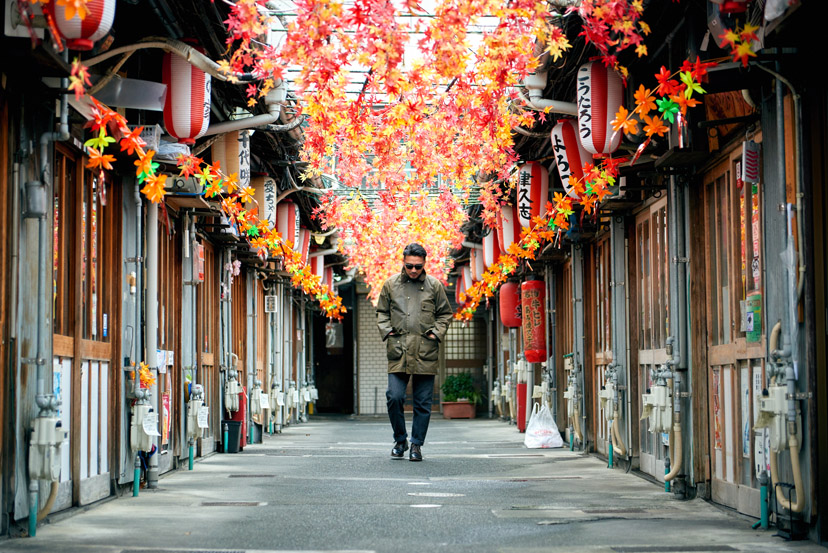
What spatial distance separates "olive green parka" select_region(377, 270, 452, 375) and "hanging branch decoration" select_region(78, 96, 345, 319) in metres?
1.73

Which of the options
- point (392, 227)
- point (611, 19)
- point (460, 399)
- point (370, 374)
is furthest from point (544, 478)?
point (370, 374)

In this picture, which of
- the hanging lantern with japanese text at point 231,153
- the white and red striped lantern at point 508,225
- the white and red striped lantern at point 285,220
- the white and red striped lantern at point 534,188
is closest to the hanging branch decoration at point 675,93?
the hanging lantern with japanese text at point 231,153

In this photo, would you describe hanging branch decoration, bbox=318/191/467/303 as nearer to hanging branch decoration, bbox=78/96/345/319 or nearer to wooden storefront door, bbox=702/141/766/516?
hanging branch decoration, bbox=78/96/345/319

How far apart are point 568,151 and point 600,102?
68.1 inches

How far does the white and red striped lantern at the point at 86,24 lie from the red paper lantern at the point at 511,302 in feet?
48.8

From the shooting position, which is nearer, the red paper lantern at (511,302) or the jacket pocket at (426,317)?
the jacket pocket at (426,317)

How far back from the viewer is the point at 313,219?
20047mm

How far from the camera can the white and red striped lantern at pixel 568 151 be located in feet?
33.8

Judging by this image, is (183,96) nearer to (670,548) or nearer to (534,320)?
(670,548)

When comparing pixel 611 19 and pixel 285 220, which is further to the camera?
pixel 285 220

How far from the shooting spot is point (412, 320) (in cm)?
1090

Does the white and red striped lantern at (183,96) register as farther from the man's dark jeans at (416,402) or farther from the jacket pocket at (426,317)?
the man's dark jeans at (416,402)

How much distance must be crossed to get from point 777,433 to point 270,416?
1467 cm

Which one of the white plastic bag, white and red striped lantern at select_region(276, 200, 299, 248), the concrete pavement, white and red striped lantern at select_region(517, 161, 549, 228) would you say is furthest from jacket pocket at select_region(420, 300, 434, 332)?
white and red striped lantern at select_region(276, 200, 299, 248)
